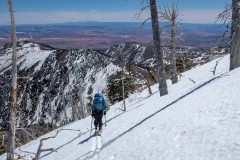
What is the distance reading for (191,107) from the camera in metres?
10.2

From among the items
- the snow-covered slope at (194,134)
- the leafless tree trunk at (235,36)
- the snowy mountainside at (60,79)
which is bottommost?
the snowy mountainside at (60,79)

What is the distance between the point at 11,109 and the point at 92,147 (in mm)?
3569

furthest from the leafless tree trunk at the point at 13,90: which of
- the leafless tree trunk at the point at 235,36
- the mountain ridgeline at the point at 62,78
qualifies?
the mountain ridgeline at the point at 62,78

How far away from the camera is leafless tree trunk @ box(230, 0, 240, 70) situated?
1326 centimetres

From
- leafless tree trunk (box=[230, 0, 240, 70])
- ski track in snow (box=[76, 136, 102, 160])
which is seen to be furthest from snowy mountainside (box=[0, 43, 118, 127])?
leafless tree trunk (box=[230, 0, 240, 70])

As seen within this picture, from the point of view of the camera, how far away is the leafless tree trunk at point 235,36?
13258 millimetres

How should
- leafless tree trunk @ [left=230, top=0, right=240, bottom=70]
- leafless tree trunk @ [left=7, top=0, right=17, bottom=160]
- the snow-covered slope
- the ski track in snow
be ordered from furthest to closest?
leafless tree trunk @ [left=230, top=0, right=240, bottom=70], leafless tree trunk @ [left=7, top=0, right=17, bottom=160], the ski track in snow, the snow-covered slope

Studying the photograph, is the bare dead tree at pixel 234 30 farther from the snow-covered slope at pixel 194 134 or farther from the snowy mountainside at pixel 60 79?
the snowy mountainside at pixel 60 79

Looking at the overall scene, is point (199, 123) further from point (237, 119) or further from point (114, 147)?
point (114, 147)

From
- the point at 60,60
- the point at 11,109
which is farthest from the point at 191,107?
the point at 60,60

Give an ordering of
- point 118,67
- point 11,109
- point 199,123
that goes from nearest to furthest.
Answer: point 199,123
point 11,109
point 118,67

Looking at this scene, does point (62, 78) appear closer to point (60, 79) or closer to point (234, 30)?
point (60, 79)

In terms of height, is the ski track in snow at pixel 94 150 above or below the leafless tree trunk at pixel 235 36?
below

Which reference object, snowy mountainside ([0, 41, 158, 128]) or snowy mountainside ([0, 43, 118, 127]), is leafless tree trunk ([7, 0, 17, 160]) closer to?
snowy mountainside ([0, 41, 158, 128])
